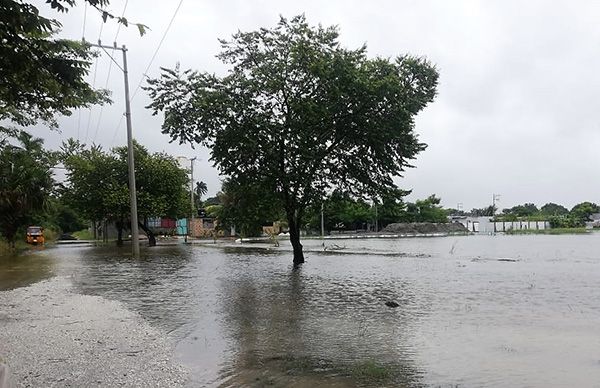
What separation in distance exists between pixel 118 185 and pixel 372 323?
3304cm

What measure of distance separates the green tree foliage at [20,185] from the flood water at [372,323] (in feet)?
48.6

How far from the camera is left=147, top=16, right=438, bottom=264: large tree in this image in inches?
763

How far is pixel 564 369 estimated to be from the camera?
6.80 meters

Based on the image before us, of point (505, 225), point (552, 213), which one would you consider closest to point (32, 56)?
point (505, 225)

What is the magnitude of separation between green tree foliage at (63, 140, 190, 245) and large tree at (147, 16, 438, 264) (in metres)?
19.1

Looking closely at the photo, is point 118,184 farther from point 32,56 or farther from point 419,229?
point 419,229

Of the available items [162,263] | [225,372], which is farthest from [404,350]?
[162,263]

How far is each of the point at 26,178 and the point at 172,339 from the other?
29673mm

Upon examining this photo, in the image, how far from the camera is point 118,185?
3925 cm

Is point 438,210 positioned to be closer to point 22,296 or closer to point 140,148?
point 140,148

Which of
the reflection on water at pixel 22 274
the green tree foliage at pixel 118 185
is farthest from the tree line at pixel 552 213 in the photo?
the reflection on water at pixel 22 274

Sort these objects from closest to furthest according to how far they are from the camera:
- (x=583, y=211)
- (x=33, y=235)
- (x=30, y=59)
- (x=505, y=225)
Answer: (x=30, y=59) < (x=33, y=235) < (x=505, y=225) < (x=583, y=211)

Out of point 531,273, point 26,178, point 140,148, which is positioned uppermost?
point 140,148

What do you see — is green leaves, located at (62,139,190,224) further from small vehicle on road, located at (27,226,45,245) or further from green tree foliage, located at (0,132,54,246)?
small vehicle on road, located at (27,226,45,245)
